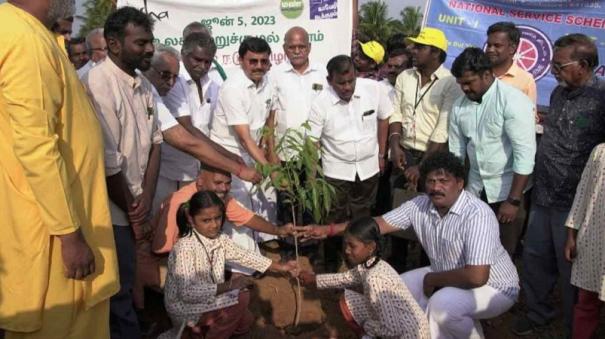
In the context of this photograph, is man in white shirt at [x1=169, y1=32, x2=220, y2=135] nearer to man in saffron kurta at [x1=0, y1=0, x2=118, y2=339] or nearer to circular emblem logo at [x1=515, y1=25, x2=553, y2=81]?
man in saffron kurta at [x1=0, y1=0, x2=118, y2=339]

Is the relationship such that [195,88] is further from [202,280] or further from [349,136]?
[202,280]

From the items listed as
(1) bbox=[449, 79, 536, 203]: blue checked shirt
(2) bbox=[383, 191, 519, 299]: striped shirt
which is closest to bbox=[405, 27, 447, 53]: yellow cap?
(1) bbox=[449, 79, 536, 203]: blue checked shirt

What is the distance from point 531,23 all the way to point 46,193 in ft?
16.9

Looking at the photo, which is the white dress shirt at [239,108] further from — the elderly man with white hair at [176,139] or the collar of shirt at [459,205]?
the collar of shirt at [459,205]

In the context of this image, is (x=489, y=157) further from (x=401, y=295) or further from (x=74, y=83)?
(x=74, y=83)

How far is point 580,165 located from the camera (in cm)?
344

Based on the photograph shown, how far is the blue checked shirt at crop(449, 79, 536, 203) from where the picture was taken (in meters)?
3.57

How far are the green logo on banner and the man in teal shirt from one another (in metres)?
3.26

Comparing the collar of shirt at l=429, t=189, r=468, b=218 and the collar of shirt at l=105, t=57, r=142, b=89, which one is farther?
the collar of shirt at l=429, t=189, r=468, b=218

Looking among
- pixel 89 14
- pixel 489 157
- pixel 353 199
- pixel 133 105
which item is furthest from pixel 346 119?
pixel 89 14

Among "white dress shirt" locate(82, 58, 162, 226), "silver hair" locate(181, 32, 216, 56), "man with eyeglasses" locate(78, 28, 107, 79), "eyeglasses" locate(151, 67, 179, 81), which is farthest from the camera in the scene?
"man with eyeglasses" locate(78, 28, 107, 79)

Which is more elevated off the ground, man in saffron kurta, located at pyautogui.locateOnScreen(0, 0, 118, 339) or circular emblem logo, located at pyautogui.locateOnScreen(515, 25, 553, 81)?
circular emblem logo, located at pyautogui.locateOnScreen(515, 25, 553, 81)

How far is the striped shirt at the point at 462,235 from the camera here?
10.3ft

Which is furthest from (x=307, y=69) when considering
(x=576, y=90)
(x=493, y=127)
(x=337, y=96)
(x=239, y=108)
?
(x=576, y=90)
